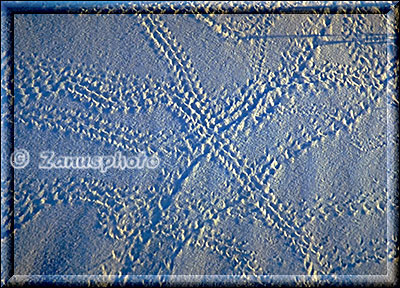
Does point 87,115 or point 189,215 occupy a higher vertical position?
point 87,115

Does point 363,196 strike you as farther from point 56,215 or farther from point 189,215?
point 56,215

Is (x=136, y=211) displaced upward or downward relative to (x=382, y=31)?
downward

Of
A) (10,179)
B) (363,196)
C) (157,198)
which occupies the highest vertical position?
(10,179)

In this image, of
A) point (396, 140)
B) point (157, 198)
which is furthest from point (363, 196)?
point (157, 198)

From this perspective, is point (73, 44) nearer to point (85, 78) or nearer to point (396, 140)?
point (85, 78)

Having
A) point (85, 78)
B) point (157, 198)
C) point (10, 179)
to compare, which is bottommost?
point (157, 198)

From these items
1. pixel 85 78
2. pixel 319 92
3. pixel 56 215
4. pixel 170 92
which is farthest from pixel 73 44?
pixel 319 92
